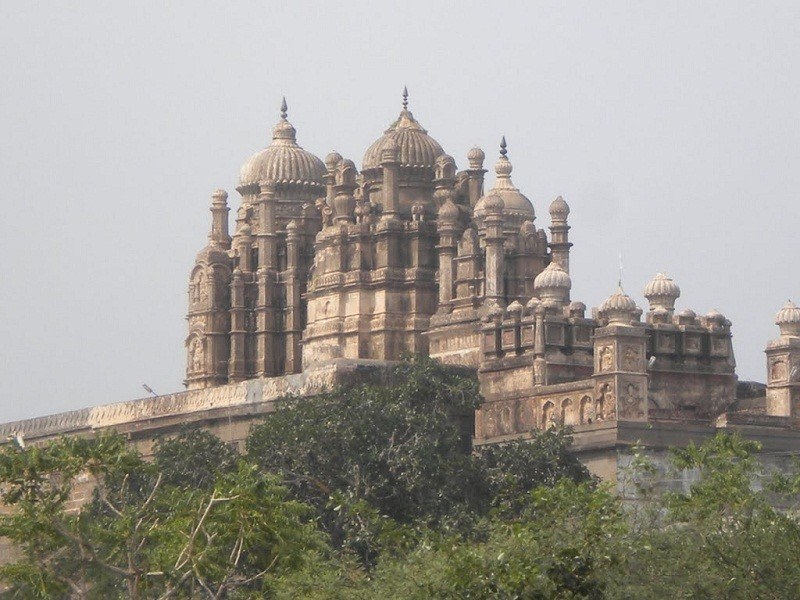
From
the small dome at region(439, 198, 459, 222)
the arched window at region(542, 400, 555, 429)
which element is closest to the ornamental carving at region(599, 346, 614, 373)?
the arched window at region(542, 400, 555, 429)

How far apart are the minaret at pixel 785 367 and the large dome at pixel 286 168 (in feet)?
47.8

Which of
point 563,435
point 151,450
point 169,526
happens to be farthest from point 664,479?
point 169,526

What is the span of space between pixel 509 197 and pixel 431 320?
12.3 ft

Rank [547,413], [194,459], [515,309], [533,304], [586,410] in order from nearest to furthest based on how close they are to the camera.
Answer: [194,459] < [586,410] < [547,413] < [533,304] < [515,309]

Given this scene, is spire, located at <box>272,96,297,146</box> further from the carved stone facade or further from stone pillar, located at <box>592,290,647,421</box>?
stone pillar, located at <box>592,290,647,421</box>

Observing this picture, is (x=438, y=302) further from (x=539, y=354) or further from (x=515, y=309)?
(x=539, y=354)

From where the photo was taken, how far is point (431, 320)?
2235 inches

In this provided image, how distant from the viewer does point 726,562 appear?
29.7m

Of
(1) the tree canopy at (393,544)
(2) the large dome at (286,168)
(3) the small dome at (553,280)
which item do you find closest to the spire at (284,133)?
(2) the large dome at (286,168)

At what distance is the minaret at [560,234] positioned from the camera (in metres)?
58.1

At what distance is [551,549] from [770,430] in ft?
73.9

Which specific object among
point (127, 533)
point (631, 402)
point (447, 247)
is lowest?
point (127, 533)

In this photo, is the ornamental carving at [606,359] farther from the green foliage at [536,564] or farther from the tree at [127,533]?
the green foliage at [536,564]

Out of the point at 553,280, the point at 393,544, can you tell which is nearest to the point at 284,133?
the point at 553,280
